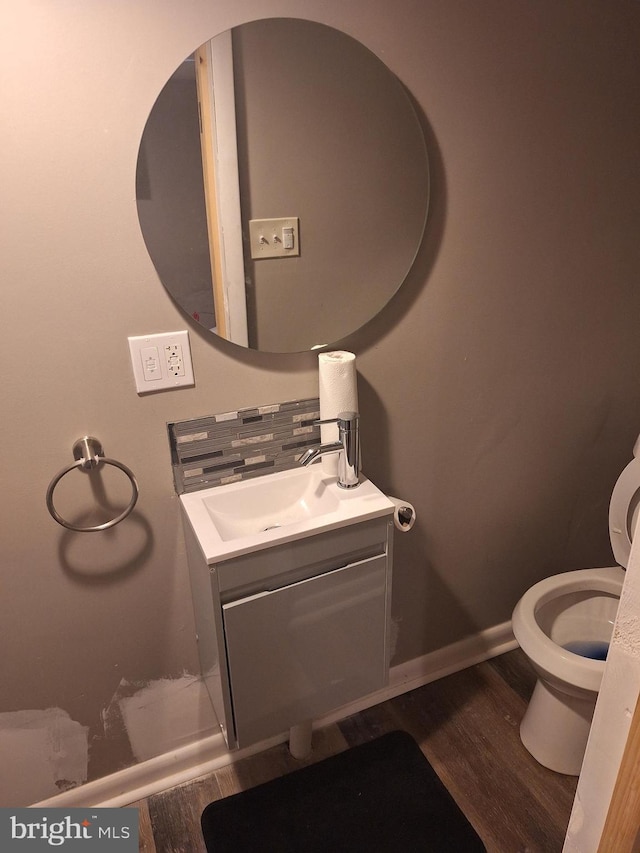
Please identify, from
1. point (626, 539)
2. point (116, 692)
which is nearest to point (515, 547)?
point (626, 539)

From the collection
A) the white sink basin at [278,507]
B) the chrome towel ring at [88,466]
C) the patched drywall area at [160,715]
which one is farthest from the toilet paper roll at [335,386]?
the patched drywall area at [160,715]

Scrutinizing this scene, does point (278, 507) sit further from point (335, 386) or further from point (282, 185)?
point (282, 185)

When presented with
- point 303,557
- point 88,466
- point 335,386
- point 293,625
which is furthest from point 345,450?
point 88,466

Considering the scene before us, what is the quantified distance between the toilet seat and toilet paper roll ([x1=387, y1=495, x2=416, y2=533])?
637 millimetres

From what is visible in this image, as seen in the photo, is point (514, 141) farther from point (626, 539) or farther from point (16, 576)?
point (16, 576)

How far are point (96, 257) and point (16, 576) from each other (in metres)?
0.67

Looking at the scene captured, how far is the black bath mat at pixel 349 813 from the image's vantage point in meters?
1.42

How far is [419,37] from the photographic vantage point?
3.89ft

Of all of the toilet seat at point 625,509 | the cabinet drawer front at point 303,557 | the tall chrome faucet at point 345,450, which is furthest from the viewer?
the toilet seat at point 625,509

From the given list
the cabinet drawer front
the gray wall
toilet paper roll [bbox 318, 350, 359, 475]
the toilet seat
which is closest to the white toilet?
the toilet seat

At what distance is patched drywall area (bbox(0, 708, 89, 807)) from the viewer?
51.8 inches

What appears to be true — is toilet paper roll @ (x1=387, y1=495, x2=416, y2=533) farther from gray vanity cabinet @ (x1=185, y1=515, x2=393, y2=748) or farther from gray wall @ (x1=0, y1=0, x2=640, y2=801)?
gray wall @ (x1=0, y1=0, x2=640, y2=801)

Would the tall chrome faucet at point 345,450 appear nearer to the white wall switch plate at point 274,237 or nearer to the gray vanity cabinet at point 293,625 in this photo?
the gray vanity cabinet at point 293,625

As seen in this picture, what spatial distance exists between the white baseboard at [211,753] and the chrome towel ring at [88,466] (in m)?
0.75
